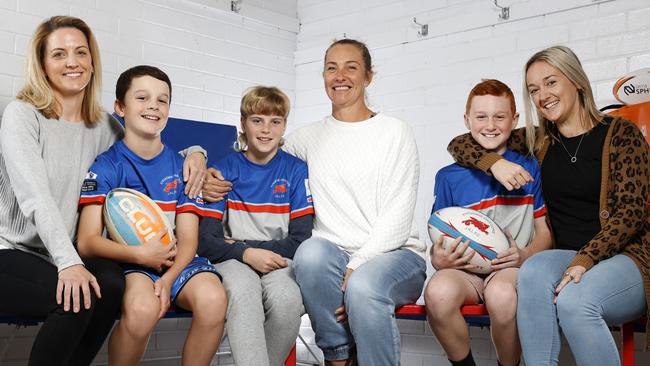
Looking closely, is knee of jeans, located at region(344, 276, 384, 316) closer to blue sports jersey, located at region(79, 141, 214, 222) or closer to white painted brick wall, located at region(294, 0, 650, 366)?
blue sports jersey, located at region(79, 141, 214, 222)

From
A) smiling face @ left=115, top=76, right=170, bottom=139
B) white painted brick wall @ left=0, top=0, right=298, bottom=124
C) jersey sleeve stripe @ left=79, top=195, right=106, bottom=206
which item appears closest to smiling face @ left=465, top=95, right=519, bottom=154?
smiling face @ left=115, top=76, right=170, bottom=139

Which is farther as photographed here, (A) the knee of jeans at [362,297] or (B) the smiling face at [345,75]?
(B) the smiling face at [345,75]

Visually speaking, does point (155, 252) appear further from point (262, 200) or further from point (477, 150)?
point (477, 150)

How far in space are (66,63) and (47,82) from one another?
0.33 feet

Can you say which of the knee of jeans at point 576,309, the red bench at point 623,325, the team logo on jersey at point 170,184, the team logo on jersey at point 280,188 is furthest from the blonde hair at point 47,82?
the knee of jeans at point 576,309

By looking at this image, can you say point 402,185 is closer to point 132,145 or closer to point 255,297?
point 255,297

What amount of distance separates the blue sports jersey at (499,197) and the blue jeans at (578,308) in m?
0.35

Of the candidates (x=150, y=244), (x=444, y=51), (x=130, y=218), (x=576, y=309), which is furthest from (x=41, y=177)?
(x=444, y=51)

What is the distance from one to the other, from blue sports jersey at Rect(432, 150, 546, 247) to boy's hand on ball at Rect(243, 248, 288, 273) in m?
0.68

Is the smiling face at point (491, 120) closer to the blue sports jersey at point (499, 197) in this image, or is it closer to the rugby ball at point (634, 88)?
the blue sports jersey at point (499, 197)

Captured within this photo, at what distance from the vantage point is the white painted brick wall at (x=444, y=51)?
3.47 m

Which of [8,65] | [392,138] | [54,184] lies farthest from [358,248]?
[8,65]

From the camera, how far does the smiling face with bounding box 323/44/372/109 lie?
289 centimetres

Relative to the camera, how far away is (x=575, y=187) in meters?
2.57
